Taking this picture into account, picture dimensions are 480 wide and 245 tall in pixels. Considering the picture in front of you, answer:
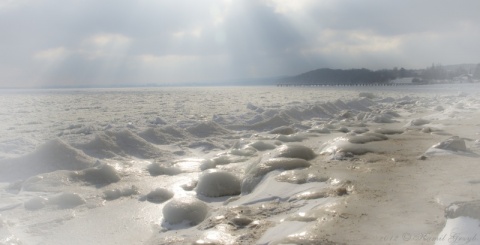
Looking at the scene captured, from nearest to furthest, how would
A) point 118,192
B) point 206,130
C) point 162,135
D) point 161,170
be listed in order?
point 118,192, point 161,170, point 162,135, point 206,130

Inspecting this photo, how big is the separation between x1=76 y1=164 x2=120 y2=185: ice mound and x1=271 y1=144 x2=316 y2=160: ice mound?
208 centimetres

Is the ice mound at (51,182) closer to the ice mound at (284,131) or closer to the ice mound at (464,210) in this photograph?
the ice mound at (464,210)

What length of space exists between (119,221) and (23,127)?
792cm

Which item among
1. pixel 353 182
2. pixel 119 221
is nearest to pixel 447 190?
pixel 353 182

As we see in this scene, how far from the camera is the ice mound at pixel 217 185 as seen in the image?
14.8 ft

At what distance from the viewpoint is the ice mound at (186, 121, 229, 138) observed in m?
8.99

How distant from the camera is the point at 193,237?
3.31 meters

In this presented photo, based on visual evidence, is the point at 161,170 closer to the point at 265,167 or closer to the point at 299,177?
the point at 265,167

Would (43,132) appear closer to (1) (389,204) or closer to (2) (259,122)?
(2) (259,122)

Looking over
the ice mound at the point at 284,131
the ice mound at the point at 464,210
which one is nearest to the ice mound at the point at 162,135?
the ice mound at the point at 284,131

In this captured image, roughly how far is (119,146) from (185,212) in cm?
367

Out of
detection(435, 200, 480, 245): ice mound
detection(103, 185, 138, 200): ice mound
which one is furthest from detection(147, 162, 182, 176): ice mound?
detection(435, 200, 480, 245): ice mound

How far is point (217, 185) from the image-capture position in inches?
179

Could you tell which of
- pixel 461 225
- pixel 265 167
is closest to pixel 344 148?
pixel 265 167
